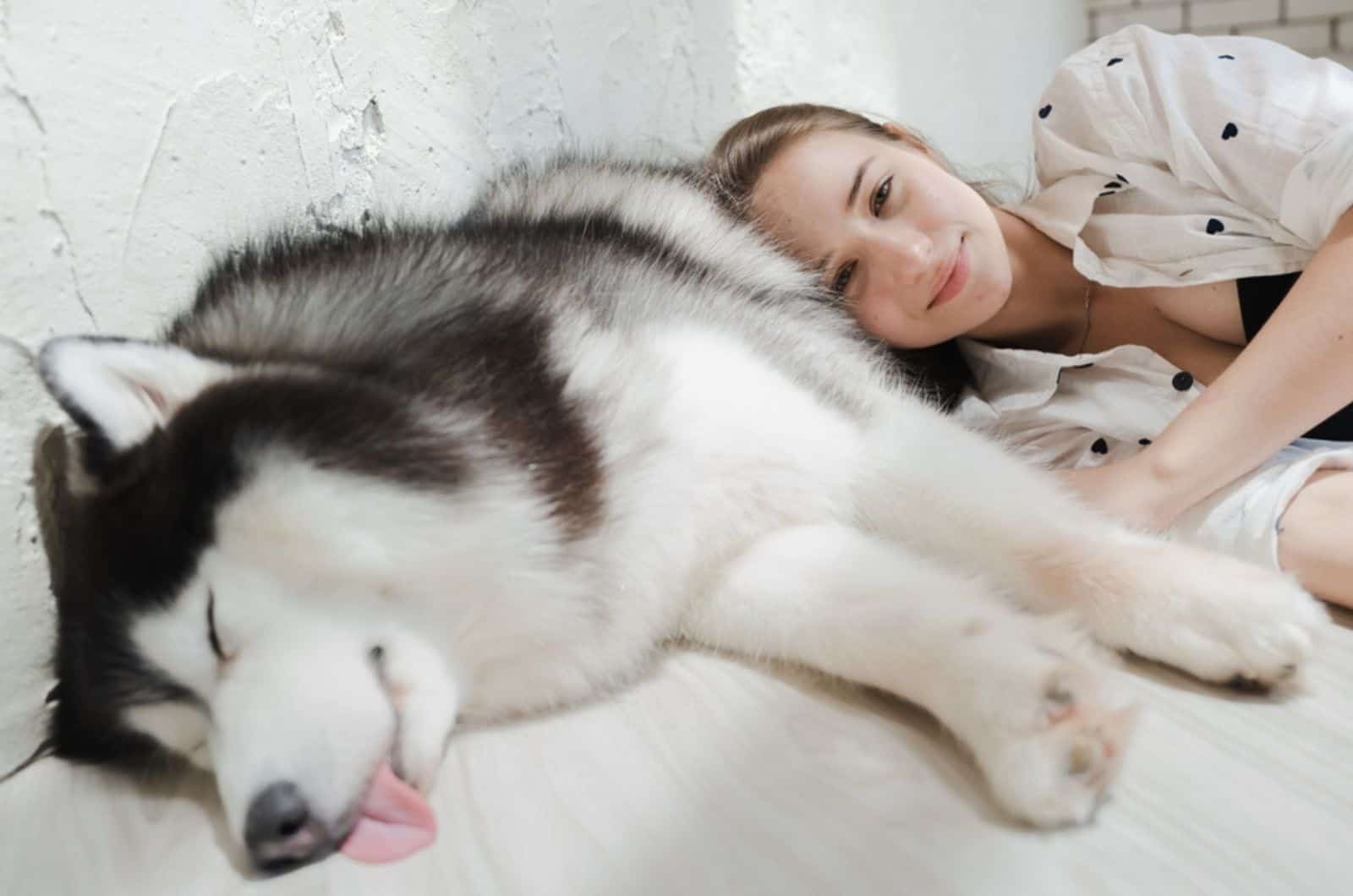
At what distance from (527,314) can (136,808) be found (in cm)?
66

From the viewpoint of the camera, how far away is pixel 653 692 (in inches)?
42.4

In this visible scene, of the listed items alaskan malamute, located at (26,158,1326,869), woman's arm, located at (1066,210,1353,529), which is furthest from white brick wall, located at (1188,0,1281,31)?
alaskan malamute, located at (26,158,1326,869)

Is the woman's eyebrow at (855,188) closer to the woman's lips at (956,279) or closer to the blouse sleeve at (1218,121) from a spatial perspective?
the woman's lips at (956,279)

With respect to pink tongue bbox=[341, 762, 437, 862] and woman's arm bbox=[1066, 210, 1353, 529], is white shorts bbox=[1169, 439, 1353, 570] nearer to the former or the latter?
woman's arm bbox=[1066, 210, 1353, 529]

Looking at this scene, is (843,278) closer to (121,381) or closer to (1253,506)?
(1253,506)

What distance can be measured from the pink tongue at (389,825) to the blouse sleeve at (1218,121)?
1.44m

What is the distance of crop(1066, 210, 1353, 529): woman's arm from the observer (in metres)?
1.31

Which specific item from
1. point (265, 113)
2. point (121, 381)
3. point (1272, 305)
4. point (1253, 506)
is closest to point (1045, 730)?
point (1253, 506)

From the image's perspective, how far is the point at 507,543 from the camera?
0.96 m

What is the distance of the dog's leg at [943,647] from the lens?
81 cm

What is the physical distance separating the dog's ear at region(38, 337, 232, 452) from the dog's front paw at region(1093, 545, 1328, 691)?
0.99m

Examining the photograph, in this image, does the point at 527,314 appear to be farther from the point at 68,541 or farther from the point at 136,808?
the point at 136,808

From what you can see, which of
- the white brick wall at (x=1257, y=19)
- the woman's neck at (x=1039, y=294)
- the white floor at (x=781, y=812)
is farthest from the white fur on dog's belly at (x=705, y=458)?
the white brick wall at (x=1257, y=19)

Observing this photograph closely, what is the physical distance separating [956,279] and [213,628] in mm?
1215
